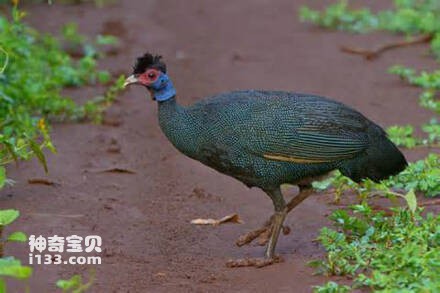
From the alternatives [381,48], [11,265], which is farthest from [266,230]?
[381,48]

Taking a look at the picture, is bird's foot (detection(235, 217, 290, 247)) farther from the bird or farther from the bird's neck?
the bird's neck

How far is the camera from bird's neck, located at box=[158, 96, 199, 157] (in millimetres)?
5992

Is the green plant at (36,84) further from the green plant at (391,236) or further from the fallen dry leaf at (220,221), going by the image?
the green plant at (391,236)

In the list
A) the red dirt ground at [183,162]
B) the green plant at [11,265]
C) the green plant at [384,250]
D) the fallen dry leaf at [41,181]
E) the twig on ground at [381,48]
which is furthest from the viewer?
the twig on ground at [381,48]

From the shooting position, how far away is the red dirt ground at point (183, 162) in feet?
19.1

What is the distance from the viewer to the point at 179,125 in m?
6.04

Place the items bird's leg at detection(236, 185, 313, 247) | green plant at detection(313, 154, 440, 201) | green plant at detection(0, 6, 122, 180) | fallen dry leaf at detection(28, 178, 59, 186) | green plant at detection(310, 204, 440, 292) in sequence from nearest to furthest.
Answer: green plant at detection(310, 204, 440, 292)
bird's leg at detection(236, 185, 313, 247)
green plant at detection(313, 154, 440, 201)
fallen dry leaf at detection(28, 178, 59, 186)
green plant at detection(0, 6, 122, 180)

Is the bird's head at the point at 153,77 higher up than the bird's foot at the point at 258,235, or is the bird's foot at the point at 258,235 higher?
the bird's head at the point at 153,77

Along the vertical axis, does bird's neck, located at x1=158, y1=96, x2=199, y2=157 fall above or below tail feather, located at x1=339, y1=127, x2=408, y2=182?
above

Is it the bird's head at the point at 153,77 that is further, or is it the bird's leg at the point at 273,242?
the bird's head at the point at 153,77

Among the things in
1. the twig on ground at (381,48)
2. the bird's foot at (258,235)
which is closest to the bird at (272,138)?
the bird's foot at (258,235)

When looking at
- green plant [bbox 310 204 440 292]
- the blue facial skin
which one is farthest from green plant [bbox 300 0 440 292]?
the blue facial skin

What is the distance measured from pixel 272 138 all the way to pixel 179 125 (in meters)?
0.57

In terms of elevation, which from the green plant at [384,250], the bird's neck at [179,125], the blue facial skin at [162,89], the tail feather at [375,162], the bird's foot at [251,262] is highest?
the blue facial skin at [162,89]
